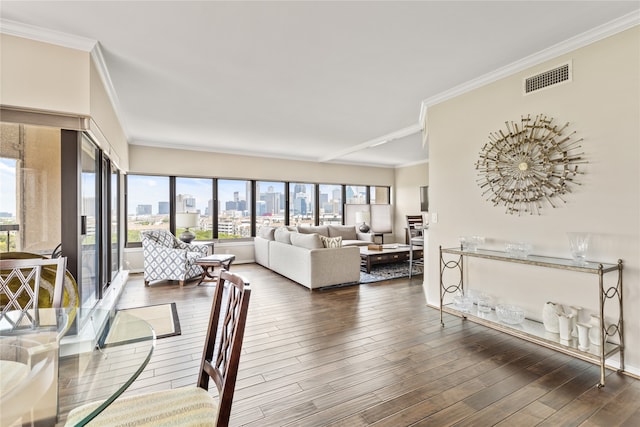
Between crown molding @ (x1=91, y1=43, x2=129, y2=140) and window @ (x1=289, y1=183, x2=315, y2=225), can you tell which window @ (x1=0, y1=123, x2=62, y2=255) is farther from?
window @ (x1=289, y1=183, x2=315, y2=225)

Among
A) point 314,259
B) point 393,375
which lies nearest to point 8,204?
point 314,259

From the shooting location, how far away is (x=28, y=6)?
6.95ft

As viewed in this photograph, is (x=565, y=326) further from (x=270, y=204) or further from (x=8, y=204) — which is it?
(x=270, y=204)

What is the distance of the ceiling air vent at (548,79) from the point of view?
267 centimetres

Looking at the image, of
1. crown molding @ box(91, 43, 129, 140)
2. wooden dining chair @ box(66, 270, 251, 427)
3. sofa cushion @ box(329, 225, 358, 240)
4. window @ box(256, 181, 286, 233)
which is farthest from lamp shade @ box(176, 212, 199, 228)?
wooden dining chair @ box(66, 270, 251, 427)

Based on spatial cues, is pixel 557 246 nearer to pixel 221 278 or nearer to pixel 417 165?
pixel 221 278

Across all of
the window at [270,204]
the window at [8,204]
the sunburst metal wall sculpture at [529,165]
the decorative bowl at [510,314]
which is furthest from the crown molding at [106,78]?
the decorative bowl at [510,314]

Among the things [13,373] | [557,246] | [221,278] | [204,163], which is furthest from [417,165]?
[13,373]

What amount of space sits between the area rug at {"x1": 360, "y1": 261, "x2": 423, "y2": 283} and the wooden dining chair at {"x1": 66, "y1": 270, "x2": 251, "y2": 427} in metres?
4.18

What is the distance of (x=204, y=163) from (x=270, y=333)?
15.6ft

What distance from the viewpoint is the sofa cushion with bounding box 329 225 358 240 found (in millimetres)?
7941

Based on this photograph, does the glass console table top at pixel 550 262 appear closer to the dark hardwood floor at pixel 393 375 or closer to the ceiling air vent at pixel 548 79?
the dark hardwood floor at pixel 393 375

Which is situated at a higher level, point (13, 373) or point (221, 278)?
point (221, 278)

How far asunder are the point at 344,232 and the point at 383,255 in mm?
1929
